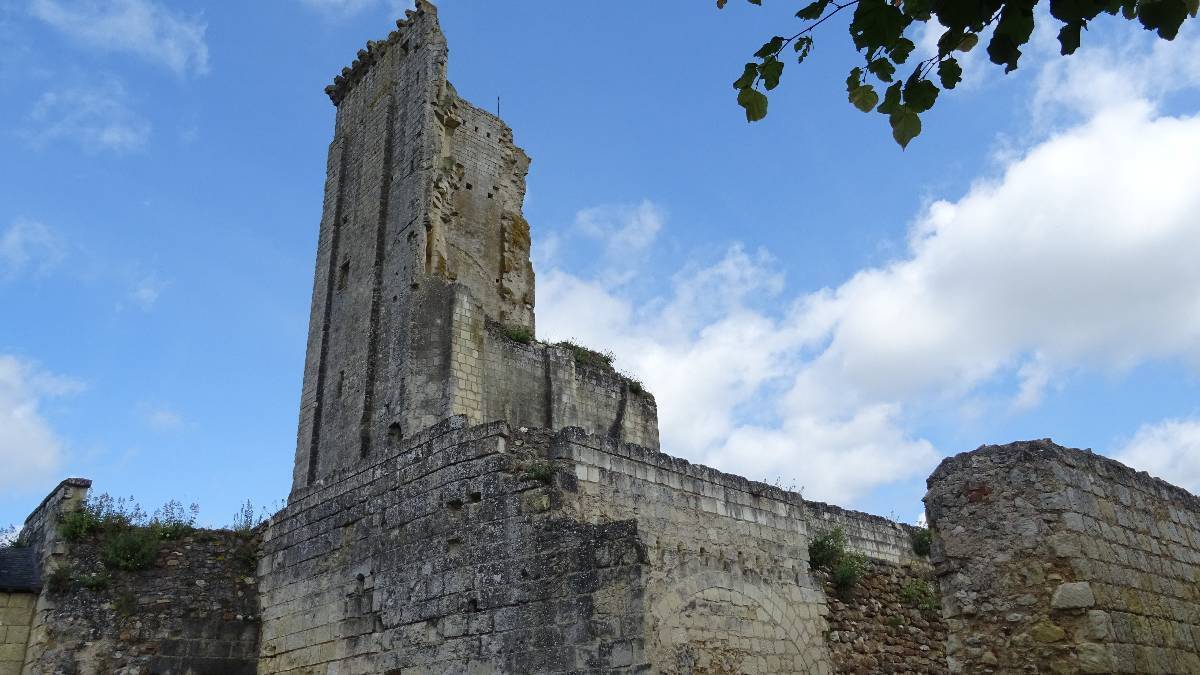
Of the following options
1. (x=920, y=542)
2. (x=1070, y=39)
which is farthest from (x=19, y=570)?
(x=920, y=542)

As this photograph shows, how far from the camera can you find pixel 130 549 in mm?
10617

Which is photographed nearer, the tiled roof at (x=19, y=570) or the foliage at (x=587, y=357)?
the tiled roof at (x=19, y=570)

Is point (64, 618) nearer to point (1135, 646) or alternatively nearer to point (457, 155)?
point (1135, 646)

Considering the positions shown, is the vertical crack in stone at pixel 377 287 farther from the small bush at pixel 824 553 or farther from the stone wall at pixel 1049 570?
the stone wall at pixel 1049 570

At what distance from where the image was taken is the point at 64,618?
9.98 m

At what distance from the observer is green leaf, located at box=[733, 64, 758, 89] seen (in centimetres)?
432

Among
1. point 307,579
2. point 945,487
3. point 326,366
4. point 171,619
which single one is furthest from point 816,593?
point 326,366

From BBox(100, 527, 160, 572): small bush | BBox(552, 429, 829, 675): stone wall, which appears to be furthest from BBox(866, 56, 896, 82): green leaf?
BBox(100, 527, 160, 572): small bush

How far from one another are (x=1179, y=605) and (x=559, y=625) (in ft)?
17.0

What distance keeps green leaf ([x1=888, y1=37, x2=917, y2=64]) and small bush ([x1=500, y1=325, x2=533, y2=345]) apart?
1526 centimetres

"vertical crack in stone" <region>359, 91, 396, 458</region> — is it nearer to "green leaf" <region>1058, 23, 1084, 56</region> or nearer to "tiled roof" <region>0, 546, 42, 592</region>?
"tiled roof" <region>0, 546, 42, 592</region>

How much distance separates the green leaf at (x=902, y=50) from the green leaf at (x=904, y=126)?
228 mm

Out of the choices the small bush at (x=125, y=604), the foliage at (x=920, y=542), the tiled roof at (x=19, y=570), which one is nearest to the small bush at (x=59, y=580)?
the tiled roof at (x=19, y=570)

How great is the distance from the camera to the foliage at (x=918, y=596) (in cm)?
1110
